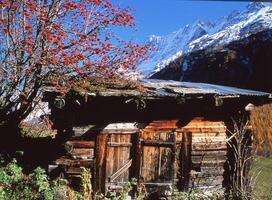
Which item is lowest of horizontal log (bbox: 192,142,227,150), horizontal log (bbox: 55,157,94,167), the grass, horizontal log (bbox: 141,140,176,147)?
the grass

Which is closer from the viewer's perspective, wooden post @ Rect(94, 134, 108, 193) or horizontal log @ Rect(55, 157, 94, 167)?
horizontal log @ Rect(55, 157, 94, 167)

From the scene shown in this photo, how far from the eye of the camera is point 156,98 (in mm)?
9180

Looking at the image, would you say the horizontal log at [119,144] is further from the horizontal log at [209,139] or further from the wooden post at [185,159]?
the horizontal log at [209,139]

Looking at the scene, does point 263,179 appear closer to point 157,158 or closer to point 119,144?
point 157,158

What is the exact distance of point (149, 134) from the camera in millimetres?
9992

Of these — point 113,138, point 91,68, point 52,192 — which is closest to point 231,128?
point 113,138

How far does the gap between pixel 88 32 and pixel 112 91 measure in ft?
6.04

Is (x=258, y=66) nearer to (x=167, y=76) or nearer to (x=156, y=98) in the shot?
(x=167, y=76)

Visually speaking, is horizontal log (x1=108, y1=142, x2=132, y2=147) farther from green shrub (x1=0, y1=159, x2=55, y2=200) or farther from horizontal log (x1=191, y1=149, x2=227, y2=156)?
horizontal log (x1=191, y1=149, x2=227, y2=156)

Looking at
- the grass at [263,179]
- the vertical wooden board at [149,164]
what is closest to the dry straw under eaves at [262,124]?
the grass at [263,179]

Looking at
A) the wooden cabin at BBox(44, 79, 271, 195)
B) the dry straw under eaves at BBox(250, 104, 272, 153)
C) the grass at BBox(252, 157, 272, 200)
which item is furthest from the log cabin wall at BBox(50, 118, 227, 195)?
the dry straw under eaves at BBox(250, 104, 272, 153)

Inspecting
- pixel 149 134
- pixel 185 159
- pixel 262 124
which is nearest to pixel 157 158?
pixel 149 134

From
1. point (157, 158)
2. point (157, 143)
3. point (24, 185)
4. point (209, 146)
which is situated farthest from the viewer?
point (209, 146)

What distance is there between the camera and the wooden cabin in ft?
30.4
